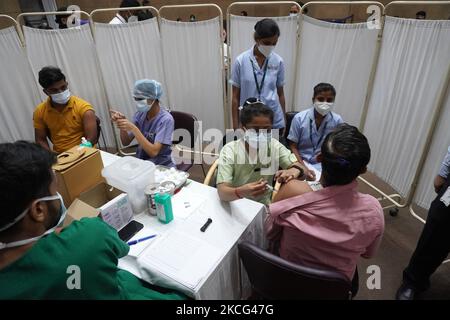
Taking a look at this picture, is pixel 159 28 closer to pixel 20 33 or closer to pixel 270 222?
pixel 20 33

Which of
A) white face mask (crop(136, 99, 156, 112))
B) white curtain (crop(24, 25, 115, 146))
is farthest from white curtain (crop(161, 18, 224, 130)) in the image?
white face mask (crop(136, 99, 156, 112))

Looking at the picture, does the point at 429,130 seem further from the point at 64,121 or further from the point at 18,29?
the point at 18,29

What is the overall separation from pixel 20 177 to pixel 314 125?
1848 mm

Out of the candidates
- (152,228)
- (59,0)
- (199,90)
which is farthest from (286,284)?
(59,0)

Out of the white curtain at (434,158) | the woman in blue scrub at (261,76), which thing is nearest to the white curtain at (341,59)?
the woman in blue scrub at (261,76)

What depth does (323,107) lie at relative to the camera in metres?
2.02

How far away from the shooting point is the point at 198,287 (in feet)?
3.37

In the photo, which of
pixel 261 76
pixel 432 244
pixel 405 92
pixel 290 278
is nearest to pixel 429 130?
pixel 405 92

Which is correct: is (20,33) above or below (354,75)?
above

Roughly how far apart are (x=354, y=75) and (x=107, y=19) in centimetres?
537

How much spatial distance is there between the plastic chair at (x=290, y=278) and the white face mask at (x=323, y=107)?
1.35m

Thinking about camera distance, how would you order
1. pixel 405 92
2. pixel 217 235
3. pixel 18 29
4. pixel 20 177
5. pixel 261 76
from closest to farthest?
pixel 20 177
pixel 217 235
pixel 405 92
pixel 261 76
pixel 18 29

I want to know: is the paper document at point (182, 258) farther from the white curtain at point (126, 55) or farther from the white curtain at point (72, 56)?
the white curtain at point (72, 56)

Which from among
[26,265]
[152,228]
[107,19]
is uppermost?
[107,19]
